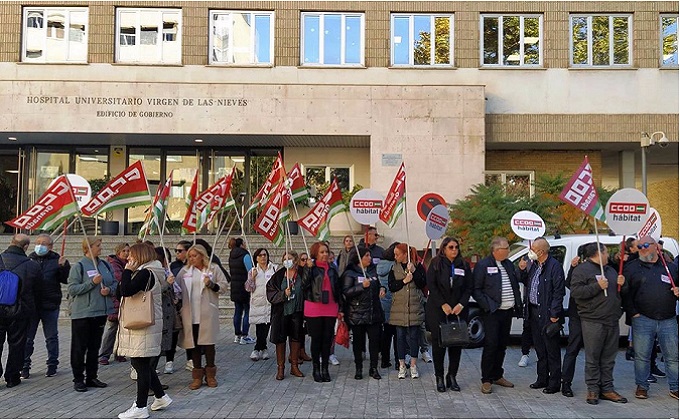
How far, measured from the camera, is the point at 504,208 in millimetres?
16125

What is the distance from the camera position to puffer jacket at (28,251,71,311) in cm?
884

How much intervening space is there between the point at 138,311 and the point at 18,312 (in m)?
2.48

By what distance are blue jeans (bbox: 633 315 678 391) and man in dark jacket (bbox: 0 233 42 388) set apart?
297 inches

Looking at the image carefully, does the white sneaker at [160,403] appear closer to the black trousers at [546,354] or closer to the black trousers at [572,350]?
the black trousers at [546,354]

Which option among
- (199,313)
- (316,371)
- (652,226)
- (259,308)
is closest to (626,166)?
(652,226)

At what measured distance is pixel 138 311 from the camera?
22.1 ft

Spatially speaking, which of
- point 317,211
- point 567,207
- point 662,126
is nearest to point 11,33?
point 317,211

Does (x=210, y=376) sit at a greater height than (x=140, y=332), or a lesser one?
lesser

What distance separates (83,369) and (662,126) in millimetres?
18986

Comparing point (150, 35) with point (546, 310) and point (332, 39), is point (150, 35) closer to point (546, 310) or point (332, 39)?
point (332, 39)

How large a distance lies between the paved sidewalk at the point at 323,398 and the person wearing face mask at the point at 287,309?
0.34m

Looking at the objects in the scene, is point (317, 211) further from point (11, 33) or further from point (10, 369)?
point (11, 33)

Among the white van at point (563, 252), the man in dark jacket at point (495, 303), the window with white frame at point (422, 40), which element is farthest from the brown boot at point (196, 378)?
the window with white frame at point (422, 40)

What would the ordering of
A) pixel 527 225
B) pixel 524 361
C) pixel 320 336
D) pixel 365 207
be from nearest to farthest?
pixel 320 336 → pixel 365 207 → pixel 524 361 → pixel 527 225
